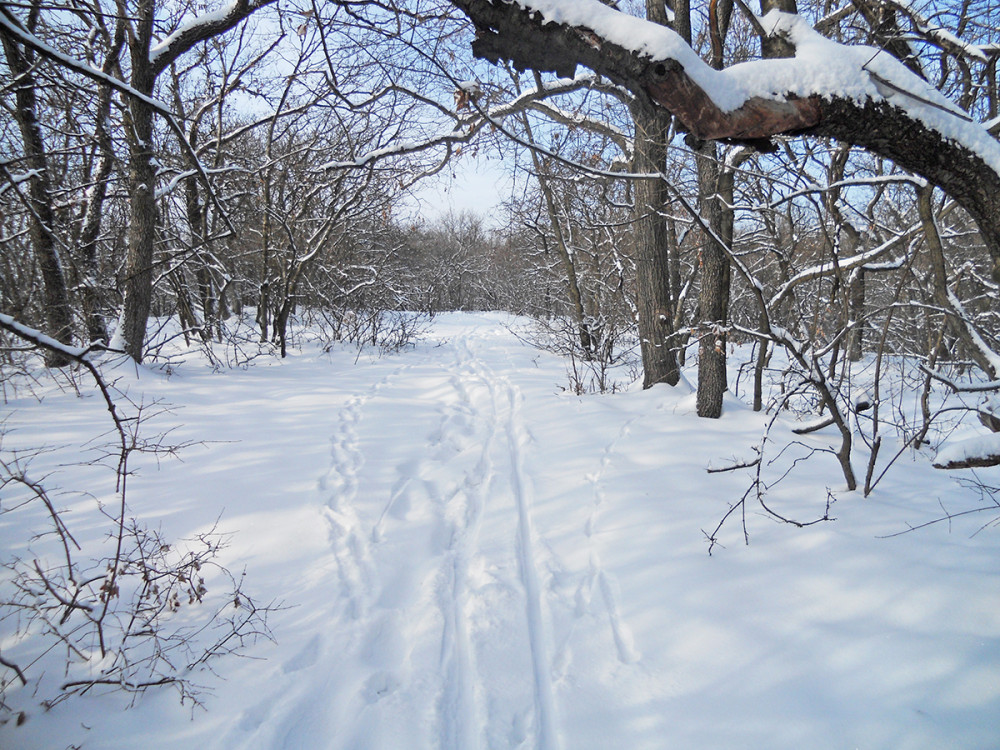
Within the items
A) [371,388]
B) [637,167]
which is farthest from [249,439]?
[637,167]

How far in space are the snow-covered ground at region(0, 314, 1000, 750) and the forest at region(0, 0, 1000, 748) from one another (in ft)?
0.26

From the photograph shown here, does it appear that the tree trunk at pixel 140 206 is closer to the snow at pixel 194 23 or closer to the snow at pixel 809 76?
the snow at pixel 194 23

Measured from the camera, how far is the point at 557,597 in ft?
8.98

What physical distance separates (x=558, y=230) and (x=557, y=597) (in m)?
8.68

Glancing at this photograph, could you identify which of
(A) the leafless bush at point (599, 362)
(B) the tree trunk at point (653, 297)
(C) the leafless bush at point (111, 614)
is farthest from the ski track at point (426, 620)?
(A) the leafless bush at point (599, 362)

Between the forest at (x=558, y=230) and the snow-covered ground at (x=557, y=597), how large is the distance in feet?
0.26

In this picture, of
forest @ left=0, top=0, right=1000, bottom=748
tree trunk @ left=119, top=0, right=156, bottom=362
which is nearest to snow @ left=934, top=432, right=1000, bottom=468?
forest @ left=0, top=0, right=1000, bottom=748

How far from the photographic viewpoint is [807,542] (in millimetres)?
2744

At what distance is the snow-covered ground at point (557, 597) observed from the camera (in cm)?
188

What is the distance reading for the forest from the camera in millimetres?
1858

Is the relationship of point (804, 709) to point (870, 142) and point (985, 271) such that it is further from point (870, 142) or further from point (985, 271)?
point (985, 271)

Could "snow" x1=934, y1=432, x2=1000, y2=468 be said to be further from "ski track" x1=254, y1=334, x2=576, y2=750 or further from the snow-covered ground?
"ski track" x1=254, y1=334, x2=576, y2=750

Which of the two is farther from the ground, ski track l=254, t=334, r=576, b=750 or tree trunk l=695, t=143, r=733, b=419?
tree trunk l=695, t=143, r=733, b=419

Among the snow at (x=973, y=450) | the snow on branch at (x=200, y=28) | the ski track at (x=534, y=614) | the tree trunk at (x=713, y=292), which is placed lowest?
the ski track at (x=534, y=614)
